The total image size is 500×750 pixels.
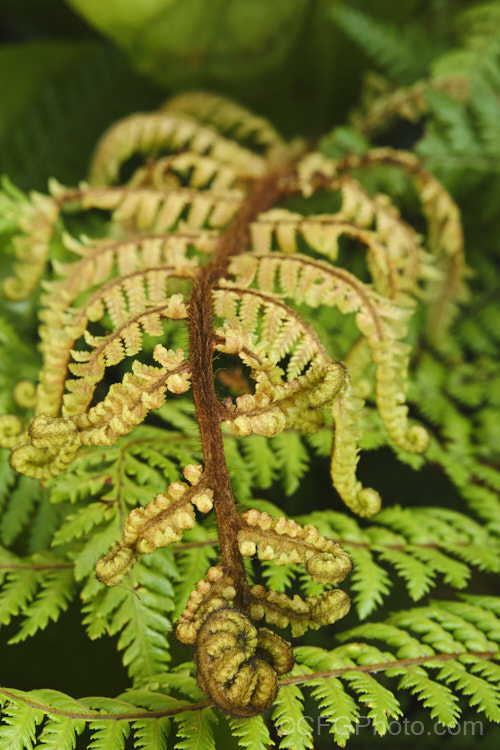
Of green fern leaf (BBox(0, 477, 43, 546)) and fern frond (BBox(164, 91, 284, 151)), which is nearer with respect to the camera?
green fern leaf (BBox(0, 477, 43, 546))

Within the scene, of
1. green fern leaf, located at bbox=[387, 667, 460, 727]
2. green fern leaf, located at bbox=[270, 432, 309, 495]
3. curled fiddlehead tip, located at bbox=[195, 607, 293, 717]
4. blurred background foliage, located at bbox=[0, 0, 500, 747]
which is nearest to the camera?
curled fiddlehead tip, located at bbox=[195, 607, 293, 717]

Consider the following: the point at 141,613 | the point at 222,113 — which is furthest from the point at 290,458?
the point at 222,113

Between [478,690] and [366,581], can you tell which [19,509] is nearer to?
[366,581]

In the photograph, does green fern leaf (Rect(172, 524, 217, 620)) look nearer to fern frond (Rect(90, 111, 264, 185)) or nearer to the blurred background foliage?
the blurred background foliage

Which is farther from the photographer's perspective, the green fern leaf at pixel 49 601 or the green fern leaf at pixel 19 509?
the green fern leaf at pixel 19 509

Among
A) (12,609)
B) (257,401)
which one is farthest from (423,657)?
(12,609)

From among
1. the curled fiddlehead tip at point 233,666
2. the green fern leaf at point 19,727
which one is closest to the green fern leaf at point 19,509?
the green fern leaf at point 19,727

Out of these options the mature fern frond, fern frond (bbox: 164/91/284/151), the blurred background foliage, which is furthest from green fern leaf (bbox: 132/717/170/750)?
fern frond (bbox: 164/91/284/151)

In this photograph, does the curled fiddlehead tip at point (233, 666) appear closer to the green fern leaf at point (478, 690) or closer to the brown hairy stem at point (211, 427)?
the brown hairy stem at point (211, 427)
